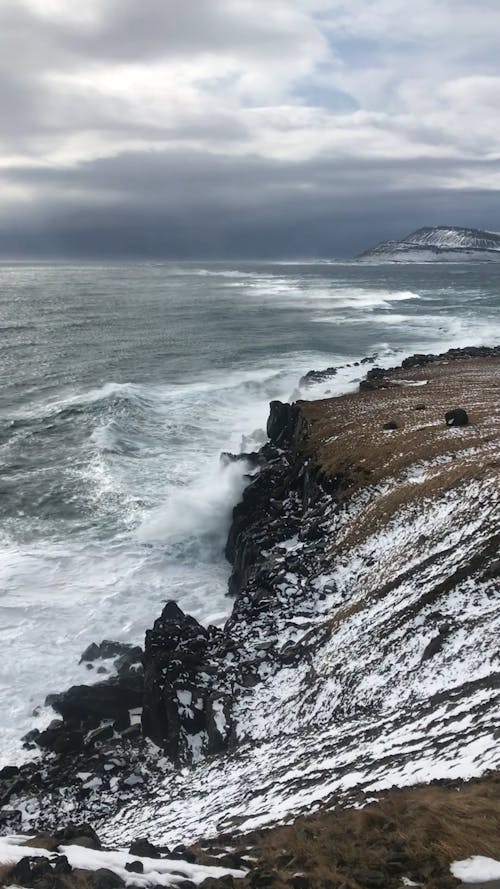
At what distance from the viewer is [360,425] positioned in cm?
3216

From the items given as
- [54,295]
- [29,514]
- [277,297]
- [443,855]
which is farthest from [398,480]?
[54,295]

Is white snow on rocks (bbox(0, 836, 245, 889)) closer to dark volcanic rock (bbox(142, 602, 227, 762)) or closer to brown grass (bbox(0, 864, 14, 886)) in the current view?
brown grass (bbox(0, 864, 14, 886))

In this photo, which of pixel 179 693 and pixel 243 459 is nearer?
pixel 179 693

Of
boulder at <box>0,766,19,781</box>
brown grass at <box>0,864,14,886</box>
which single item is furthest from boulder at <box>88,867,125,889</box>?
boulder at <box>0,766,19,781</box>

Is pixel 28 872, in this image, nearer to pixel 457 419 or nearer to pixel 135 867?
pixel 135 867

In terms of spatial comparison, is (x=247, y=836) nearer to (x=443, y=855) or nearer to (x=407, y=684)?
(x=443, y=855)

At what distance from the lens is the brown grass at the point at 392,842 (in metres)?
8.59

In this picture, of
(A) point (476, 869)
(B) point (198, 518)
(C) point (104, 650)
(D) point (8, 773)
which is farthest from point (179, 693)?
(B) point (198, 518)

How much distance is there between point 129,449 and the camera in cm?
4372

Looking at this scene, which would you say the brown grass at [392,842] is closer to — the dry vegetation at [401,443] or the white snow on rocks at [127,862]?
the white snow on rocks at [127,862]

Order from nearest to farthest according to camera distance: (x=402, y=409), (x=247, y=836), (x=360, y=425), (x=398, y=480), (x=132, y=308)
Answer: (x=247, y=836) → (x=398, y=480) → (x=360, y=425) → (x=402, y=409) → (x=132, y=308)

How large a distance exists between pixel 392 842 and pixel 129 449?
3658 cm

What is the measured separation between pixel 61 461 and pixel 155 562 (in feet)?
55.0

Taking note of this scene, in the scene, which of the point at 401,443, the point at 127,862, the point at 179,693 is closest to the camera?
the point at 127,862
